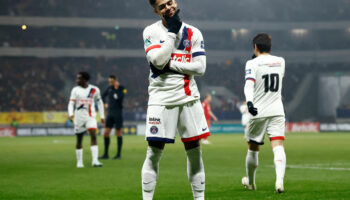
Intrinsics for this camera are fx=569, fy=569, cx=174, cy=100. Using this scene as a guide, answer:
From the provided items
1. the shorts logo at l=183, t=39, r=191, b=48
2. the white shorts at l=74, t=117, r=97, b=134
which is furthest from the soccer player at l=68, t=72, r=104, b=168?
the shorts logo at l=183, t=39, r=191, b=48

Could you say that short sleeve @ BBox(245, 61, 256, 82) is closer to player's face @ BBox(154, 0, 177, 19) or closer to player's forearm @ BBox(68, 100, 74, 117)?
player's face @ BBox(154, 0, 177, 19)

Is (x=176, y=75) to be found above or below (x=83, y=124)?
above

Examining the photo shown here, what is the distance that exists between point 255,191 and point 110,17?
53269 mm

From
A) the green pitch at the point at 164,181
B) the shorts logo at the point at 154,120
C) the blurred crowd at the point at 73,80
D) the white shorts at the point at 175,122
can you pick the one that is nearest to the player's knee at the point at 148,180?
the white shorts at the point at 175,122

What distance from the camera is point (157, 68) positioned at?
5.93 m

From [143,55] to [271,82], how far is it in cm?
5138

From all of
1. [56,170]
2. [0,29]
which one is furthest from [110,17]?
[56,170]

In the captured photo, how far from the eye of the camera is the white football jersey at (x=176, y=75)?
234 inches

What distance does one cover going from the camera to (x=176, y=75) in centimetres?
598

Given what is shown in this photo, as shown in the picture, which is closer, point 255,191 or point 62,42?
Answer: point 255,191

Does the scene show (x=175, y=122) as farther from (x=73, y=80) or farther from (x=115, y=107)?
(x=73, y=80)

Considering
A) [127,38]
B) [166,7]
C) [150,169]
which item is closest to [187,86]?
[166,7]

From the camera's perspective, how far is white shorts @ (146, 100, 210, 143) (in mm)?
5926

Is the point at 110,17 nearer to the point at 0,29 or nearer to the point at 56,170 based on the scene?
the point at 0,29
